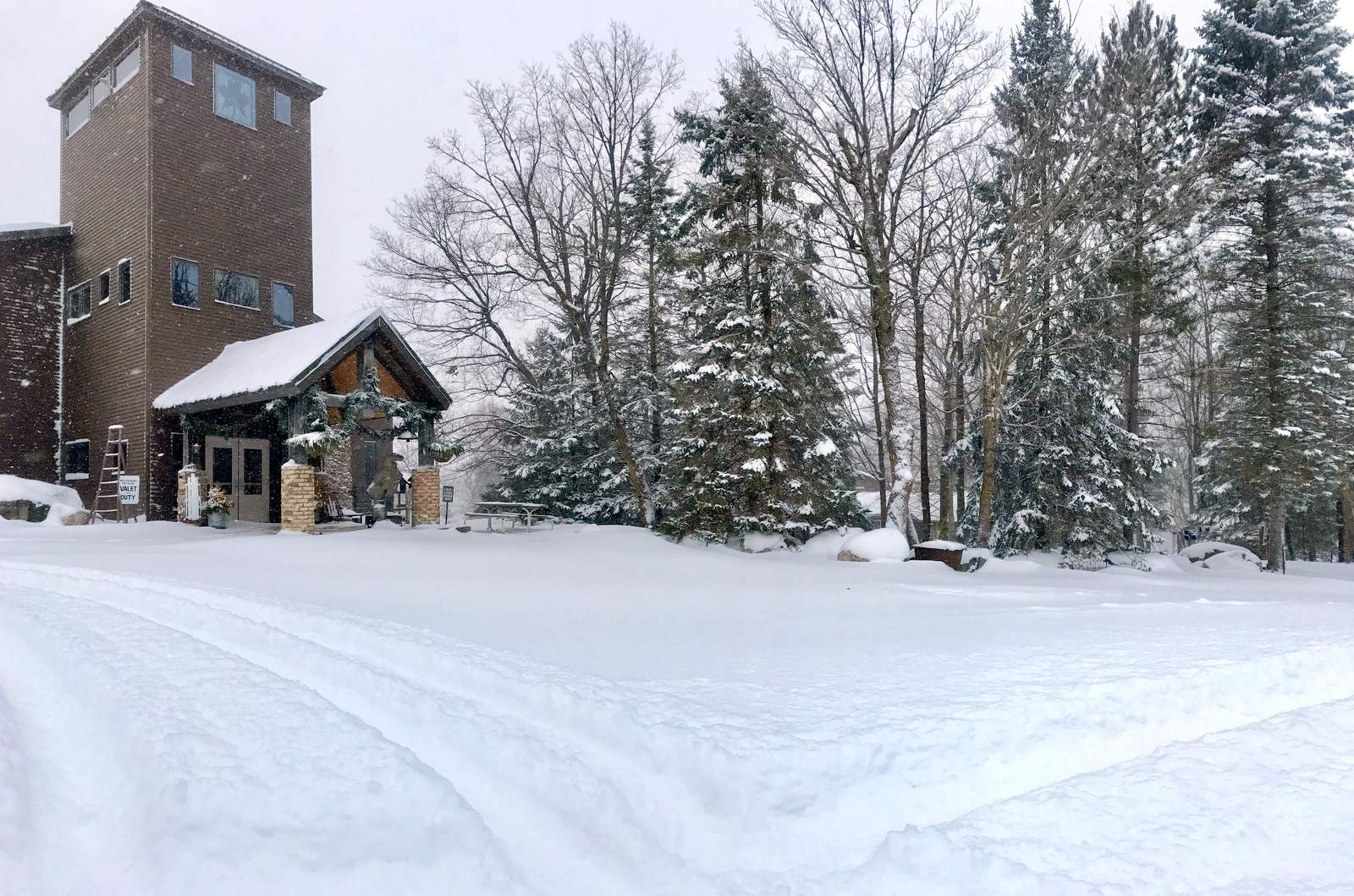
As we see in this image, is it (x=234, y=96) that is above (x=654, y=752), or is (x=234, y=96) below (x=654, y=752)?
above

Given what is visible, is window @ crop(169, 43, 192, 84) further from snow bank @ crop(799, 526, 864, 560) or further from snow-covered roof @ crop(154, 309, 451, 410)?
snow bank @ crop(799, 526, 864, 560)

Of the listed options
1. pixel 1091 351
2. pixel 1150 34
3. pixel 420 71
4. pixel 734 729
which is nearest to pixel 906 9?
pixel 1150 34

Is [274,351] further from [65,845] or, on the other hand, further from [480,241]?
[65,845]

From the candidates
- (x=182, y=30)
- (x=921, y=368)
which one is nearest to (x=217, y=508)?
(x=182, y=30)

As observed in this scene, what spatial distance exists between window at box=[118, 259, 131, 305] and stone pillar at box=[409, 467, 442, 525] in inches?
314

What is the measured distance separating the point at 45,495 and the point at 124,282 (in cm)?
499

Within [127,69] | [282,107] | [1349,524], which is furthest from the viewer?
[1349,524]

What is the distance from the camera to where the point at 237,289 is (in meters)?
18.2

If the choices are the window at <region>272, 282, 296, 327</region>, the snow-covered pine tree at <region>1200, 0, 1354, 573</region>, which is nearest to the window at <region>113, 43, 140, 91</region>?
the window at <region>272, 282, 296, 327</region>

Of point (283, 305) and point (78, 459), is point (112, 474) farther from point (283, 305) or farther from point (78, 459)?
point (283, 305)

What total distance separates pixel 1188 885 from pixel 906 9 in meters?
16.6

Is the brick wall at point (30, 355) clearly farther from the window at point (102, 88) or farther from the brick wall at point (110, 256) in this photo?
the window at point (102, 88)

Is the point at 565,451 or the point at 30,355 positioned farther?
the point at 565,451

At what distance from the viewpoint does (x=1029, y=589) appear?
389 inches
